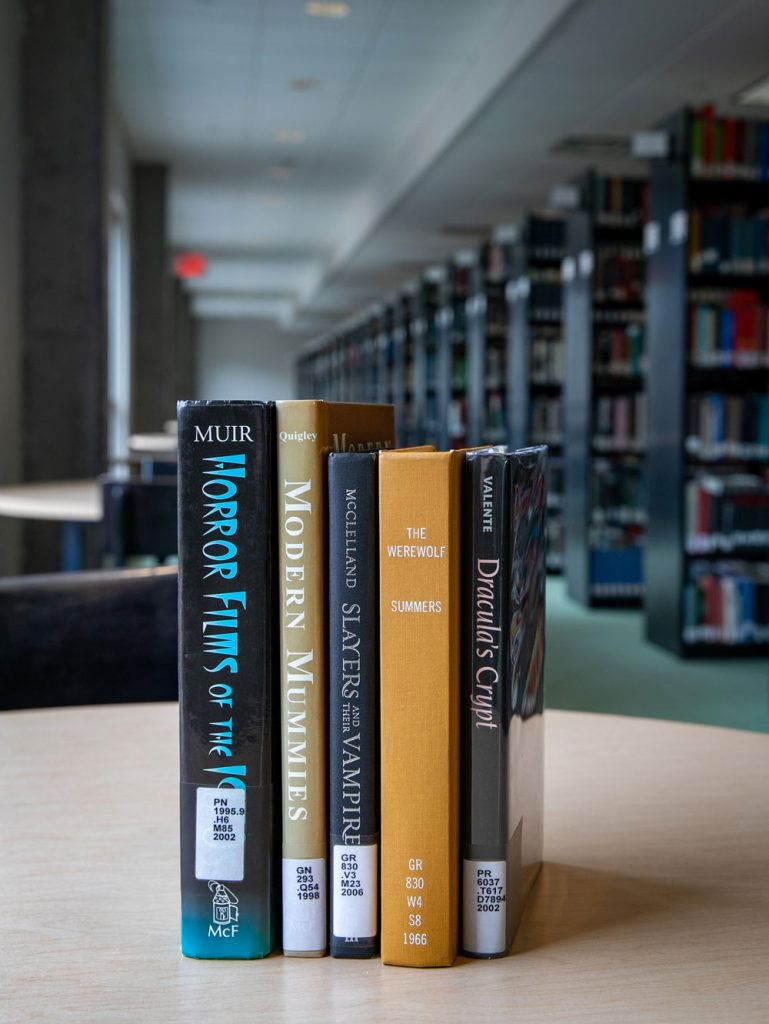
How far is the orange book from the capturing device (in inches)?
21.7

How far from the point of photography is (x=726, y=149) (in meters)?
5.13

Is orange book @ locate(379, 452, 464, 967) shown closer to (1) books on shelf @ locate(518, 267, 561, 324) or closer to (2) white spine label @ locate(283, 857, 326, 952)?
(2) white spine label @ locate(283, 857, 326, 952)

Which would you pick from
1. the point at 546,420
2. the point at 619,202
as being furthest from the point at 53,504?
the point at 546,420

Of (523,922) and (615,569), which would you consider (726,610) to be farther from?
(523,922)

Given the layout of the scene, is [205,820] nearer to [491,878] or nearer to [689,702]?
[491,878]

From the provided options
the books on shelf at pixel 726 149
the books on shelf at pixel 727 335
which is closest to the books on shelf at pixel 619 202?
the books on shelf at pixel 726 149

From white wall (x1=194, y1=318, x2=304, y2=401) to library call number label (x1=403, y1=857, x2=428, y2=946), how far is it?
22.4m

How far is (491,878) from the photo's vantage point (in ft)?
1.85

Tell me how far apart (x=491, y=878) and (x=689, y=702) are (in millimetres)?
3816

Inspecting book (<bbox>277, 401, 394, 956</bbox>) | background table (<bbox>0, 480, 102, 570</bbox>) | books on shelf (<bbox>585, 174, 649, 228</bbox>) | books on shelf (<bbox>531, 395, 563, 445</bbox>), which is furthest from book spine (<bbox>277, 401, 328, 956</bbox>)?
books on shelf (<bbox>531, 395, 563, 445</bbox>)

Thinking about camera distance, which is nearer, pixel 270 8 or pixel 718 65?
pixel 718 65

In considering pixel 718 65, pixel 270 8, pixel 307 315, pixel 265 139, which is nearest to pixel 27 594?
pixel 718 65

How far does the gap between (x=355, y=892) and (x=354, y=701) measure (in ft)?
0.31

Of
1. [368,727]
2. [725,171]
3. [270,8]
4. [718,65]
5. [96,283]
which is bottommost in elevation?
[368,727]
